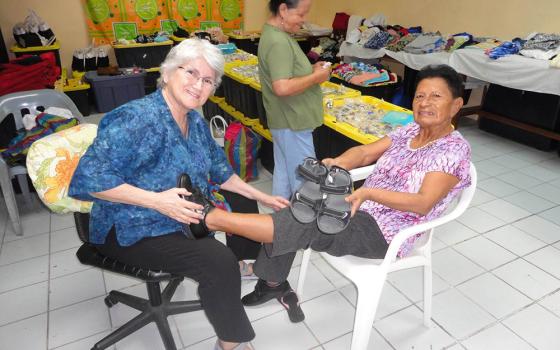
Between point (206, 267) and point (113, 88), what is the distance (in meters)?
4.18

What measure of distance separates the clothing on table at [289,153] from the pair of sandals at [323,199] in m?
0.74

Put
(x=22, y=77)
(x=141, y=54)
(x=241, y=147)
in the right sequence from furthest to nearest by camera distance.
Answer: (x=141, y=54) → (x=22, y=77) → (x=241, y=147)

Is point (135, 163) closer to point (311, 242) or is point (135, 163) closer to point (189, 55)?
point (189, 55)

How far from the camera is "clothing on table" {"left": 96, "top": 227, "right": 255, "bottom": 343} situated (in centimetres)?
131

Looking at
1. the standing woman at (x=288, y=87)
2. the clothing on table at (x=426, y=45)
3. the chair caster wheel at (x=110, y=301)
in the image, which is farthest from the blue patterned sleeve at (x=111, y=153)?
the clothing on table at (x=426, y=45)

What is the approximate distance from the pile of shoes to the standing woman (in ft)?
13.7

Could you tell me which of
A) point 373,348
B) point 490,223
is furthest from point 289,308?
point 490,223

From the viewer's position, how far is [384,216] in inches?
60.3

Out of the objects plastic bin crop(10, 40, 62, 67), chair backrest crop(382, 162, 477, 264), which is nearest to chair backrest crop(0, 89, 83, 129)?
chair backrest crop(382, 162, 477, 264)

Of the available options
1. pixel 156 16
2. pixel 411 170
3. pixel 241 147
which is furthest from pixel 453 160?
pixel 156 16

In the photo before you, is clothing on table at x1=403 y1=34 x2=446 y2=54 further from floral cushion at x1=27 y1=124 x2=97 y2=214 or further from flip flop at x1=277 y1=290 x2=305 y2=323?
floral cushion at x1=27 y1=124 x2=97 y2=214

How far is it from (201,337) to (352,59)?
191 inches

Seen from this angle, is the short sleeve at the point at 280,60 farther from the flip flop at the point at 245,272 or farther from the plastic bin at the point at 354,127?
the flip flop at the point at 245,272

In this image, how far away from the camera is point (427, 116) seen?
145 cm
